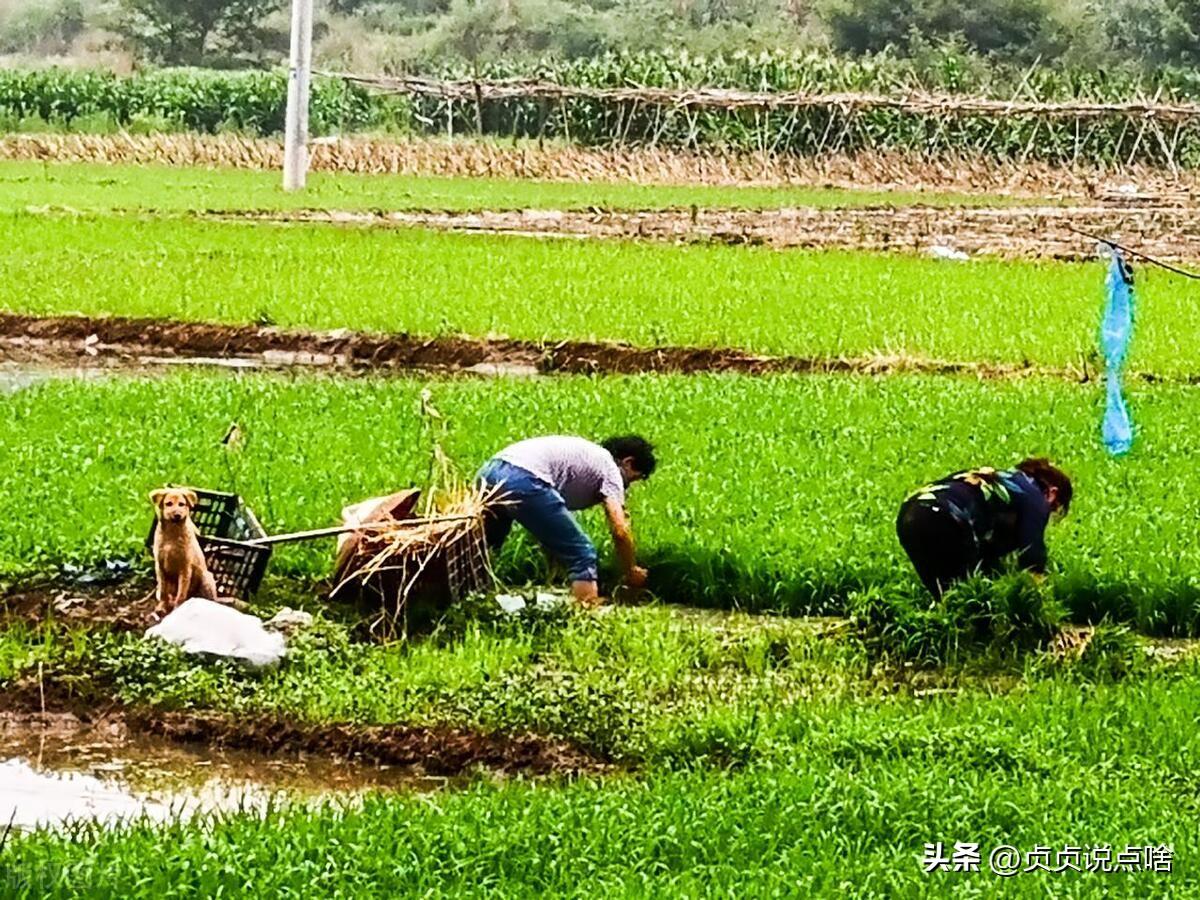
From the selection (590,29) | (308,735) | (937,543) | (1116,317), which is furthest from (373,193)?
(590,29)

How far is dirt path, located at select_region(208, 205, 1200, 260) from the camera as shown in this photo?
24141 mm

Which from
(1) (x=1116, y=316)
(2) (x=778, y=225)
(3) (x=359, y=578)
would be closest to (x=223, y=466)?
→ (3) (x=359, y=578)

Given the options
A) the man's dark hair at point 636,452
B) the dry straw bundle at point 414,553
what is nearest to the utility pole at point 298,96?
the man's dark hair at point 636,452

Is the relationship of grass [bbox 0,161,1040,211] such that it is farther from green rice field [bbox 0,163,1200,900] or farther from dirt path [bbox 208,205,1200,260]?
green rice field [bbox 0,163,1200,900]

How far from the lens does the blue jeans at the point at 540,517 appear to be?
7.93 m

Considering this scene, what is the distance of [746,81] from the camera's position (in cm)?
4581

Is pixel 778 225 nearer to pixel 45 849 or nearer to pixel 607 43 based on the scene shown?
pixel 45 849

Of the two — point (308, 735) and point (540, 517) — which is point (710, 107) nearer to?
point (540, 517)

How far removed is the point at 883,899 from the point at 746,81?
4208 centimetres

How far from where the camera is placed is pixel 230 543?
301 inches

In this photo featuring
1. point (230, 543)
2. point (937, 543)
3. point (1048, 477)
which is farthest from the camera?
point (1048, 477)

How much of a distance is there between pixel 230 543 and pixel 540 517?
1.16m

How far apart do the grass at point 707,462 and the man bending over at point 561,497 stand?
1.45 ft

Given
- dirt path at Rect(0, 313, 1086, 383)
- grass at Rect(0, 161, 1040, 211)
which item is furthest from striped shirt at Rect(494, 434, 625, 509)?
grass at Rect(0, 161, 1040, 211)
